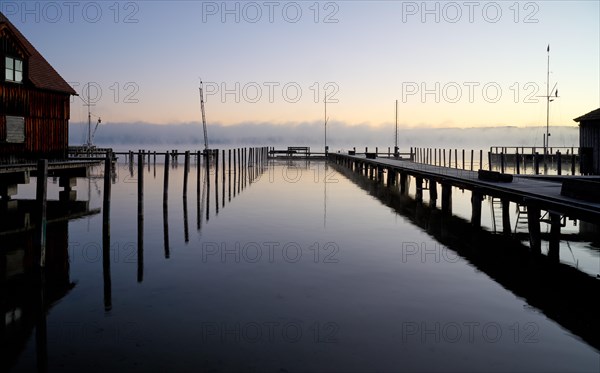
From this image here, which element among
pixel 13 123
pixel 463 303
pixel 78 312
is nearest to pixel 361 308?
pixel 463 303

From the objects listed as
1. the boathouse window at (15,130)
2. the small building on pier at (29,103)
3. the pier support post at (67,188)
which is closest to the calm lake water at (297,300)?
the boathouse window at (15,130)

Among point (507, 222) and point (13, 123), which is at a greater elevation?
point (13, 123)

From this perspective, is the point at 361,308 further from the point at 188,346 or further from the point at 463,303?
the point at 188,346

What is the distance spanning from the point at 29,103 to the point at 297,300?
21.0 metres

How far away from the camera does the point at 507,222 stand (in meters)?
19.8

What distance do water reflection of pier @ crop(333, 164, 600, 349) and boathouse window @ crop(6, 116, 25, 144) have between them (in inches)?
731

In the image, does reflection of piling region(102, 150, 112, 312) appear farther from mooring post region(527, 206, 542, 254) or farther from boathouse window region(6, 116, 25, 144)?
mooring post region(527, 206, 542, 254)

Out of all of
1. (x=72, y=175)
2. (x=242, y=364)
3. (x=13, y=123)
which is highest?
(x=13, y=123)

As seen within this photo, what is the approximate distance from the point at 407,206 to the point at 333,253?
1292 cm

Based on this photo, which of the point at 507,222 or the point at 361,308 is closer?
the point at 361,308

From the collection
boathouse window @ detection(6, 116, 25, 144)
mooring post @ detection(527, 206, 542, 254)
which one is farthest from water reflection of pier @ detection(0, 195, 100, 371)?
mooring post @ detection(527, 206, 542, 254)

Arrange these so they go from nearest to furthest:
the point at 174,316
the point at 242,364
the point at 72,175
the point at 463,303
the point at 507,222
Answer: the point at 242,364 < the point at 174,316 < the point at 463,303 < the point at 507,222 < the point at 72,175

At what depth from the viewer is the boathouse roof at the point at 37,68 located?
24.4m

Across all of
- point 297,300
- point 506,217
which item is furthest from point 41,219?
point 506,217
